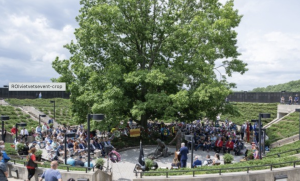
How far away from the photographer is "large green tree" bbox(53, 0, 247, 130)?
21.2 metres

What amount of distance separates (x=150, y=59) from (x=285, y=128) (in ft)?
53.2

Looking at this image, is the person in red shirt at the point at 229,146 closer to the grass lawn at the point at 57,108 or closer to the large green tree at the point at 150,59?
the large green tree at the point at 150,59

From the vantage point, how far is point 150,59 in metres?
24.9

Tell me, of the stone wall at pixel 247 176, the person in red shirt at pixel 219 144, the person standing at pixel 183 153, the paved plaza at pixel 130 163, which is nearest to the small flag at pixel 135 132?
the paved plaza at pixel 130 163

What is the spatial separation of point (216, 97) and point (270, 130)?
11245 millimetres

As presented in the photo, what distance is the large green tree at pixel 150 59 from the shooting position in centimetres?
2116

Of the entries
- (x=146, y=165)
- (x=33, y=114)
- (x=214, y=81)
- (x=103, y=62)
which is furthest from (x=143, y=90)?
(x=33, y=114)

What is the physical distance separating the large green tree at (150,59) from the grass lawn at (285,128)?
5.75 meters

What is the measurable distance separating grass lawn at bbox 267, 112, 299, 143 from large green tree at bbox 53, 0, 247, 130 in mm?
5752

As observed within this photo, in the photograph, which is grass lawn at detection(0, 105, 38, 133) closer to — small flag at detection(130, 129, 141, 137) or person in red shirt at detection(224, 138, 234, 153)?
small flag at detection(130, 129, 141, 137)

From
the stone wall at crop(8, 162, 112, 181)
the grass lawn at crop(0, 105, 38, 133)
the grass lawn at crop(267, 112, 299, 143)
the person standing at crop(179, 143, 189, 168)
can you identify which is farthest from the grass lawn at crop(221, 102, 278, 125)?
the stone wall at crop(8, 162, 112, 181)

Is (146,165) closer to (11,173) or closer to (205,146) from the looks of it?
(11,173)

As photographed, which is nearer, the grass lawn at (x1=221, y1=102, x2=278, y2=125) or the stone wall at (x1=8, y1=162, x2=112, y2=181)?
the stone wall at (x1=8, y1=162, x2=112, y2=181)

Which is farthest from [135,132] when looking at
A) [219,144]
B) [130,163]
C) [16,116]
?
[16,116]
